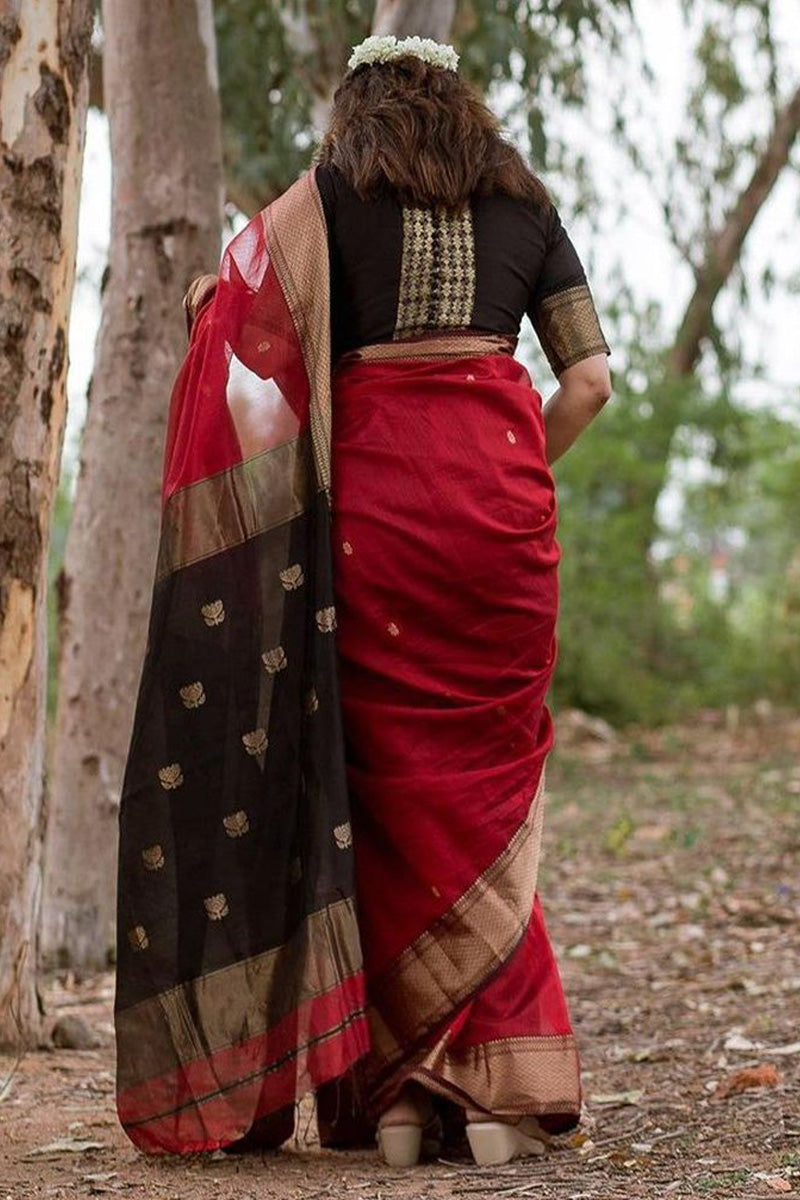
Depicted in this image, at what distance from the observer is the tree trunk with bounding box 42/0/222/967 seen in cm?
550

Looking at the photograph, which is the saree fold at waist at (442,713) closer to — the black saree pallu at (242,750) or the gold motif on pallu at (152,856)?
the black saree pallu at (242,750)

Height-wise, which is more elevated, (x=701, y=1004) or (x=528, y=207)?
(x=528, y=207)

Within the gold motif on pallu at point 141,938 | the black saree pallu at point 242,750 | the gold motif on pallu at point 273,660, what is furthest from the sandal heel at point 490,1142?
the gold motif on pallu at point 273,660

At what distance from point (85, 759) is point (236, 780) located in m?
2.56

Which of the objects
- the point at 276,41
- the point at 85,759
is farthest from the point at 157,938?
the point at 276,41

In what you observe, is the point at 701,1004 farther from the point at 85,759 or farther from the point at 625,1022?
the point at 85,759

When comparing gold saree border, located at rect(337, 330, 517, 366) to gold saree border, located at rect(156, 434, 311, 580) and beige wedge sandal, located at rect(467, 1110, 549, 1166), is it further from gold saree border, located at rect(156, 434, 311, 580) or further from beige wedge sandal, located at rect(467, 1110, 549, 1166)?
beige wedge sandal, located at rect(467, 1110, 549, 1166)

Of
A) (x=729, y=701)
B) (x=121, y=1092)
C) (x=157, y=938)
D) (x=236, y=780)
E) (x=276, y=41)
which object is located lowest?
(x=729, y=701)

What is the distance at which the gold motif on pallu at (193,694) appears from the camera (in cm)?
331

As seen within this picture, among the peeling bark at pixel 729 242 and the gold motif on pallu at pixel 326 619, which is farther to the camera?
the peeling bark at pixel 729 242

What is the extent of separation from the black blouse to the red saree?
0.21 feet

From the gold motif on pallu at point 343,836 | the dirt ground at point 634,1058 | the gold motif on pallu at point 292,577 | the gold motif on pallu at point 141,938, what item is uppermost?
the gold motif on pallu at point 292,577

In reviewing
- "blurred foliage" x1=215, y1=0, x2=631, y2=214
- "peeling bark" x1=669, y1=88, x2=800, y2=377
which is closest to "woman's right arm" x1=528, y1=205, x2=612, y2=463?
"blurred foliage" x1=215, y1=0, x2=631, y2=214

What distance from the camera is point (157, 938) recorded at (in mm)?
3291
